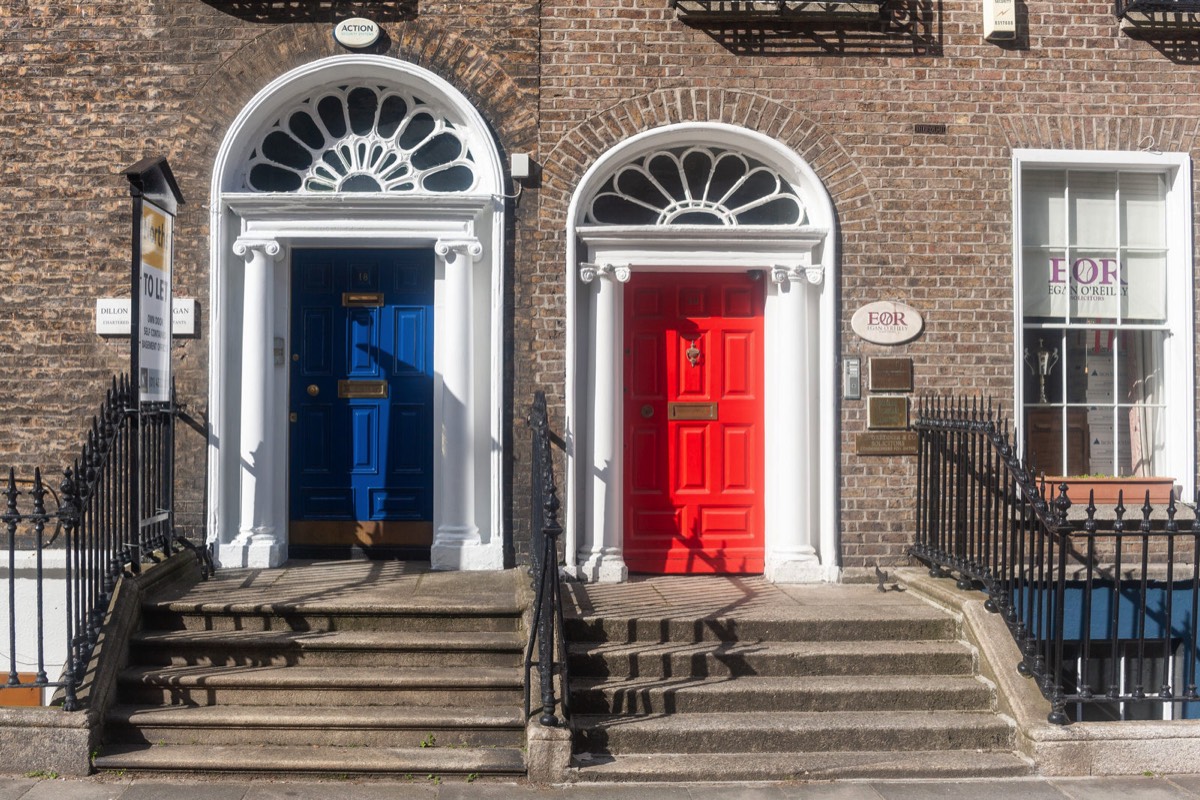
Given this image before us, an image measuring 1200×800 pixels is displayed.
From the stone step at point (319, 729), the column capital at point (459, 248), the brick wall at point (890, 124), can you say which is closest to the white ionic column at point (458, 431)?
the column capital at point (459, 248)

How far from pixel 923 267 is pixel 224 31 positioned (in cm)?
492

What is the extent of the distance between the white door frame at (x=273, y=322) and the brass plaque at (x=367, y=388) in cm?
42

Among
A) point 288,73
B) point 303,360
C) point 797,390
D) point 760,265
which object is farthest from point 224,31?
point 797,390

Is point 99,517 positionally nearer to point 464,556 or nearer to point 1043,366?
point 464,556

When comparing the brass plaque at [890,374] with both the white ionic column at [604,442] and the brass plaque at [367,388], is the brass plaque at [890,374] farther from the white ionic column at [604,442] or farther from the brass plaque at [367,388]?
the brass plaque at [367,388]

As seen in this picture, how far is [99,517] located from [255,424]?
1.62 metres

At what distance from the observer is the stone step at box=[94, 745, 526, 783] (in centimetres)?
520

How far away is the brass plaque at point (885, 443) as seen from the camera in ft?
24.4

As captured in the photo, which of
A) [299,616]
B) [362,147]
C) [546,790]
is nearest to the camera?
[546,790]

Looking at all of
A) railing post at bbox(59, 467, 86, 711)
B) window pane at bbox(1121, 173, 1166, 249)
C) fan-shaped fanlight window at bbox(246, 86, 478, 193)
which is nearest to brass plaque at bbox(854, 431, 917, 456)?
window pane at bbox(1121, 173, 1166, 249)

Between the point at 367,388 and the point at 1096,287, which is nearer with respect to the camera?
the point at 367,388

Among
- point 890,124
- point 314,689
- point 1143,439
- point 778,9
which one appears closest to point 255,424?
point 314,689

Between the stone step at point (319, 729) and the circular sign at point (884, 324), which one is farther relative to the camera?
the circular sign at point (884, 324)

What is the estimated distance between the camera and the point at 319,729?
5445mm
